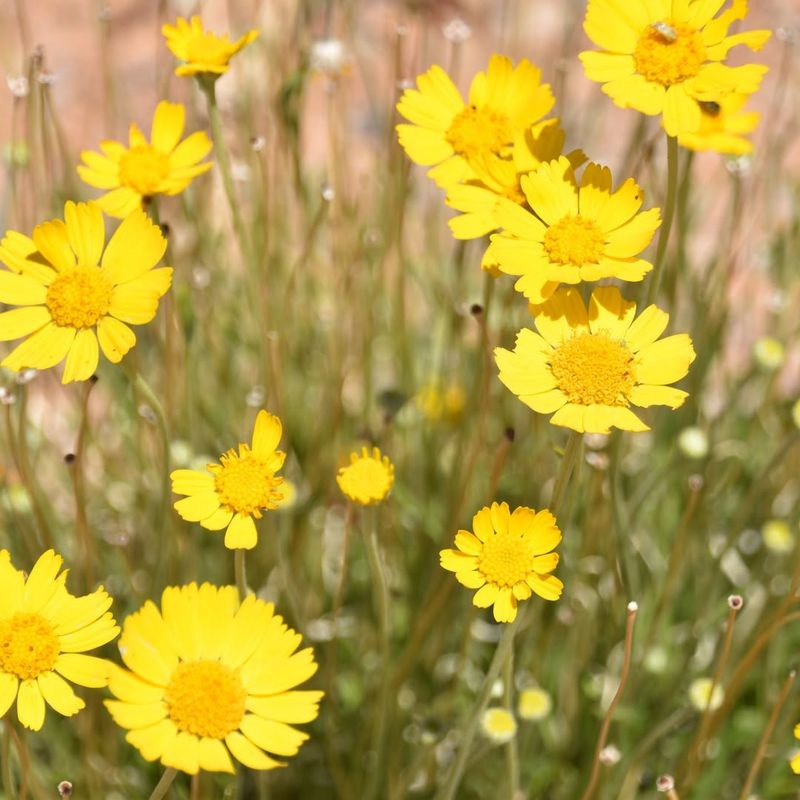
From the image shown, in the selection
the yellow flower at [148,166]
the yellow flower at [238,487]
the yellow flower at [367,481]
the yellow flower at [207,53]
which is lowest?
the yellow flower at [367,481]

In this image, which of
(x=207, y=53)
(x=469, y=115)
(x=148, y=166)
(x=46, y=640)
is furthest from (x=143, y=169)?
(x=46, y=640)

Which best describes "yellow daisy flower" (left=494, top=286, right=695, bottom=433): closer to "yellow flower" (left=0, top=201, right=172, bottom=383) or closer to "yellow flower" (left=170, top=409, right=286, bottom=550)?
"yellow flower" (left=170, top=409, right=286, bottom=550)

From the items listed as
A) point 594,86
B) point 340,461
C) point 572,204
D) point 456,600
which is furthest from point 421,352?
point 572,204

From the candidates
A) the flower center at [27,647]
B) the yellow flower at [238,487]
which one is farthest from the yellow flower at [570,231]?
the flower center at [27,647]

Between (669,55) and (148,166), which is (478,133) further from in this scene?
(148,166)

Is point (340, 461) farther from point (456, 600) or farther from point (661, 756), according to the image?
point (661, 756)

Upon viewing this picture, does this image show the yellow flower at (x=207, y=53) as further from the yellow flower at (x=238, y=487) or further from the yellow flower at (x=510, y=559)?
the yellow flower at (x=510, y=559)
